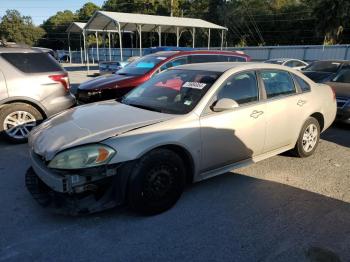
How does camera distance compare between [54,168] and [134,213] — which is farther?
[134,213]

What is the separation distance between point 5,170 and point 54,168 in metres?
2.06

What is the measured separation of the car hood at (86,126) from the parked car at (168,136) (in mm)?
11

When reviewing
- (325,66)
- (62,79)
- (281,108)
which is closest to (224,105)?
(281,108)

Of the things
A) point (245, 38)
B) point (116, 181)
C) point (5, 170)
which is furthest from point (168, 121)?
point (245, 38)

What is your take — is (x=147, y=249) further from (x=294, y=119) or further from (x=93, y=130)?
(x=294, y=119)

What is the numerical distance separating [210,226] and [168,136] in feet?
3.28

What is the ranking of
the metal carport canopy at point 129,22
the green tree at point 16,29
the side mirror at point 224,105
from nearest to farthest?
the side mirror at point 224,105, the metal carport canopy at point 129,22, the green tree at point 16,29

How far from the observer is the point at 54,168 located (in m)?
3.25

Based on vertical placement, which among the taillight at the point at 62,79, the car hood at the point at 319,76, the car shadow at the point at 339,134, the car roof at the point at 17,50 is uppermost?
the car roof at the point at 17,50

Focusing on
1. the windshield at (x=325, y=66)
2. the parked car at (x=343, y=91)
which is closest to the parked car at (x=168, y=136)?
the parked car at (x=343, y=91)

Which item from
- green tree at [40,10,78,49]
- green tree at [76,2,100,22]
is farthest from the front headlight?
green tree at [76,2,100,22]

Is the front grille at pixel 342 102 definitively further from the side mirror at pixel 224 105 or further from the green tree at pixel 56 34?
the green tree at pixel 56 34

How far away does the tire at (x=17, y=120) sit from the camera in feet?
19.4

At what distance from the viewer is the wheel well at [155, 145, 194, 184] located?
144 inches
